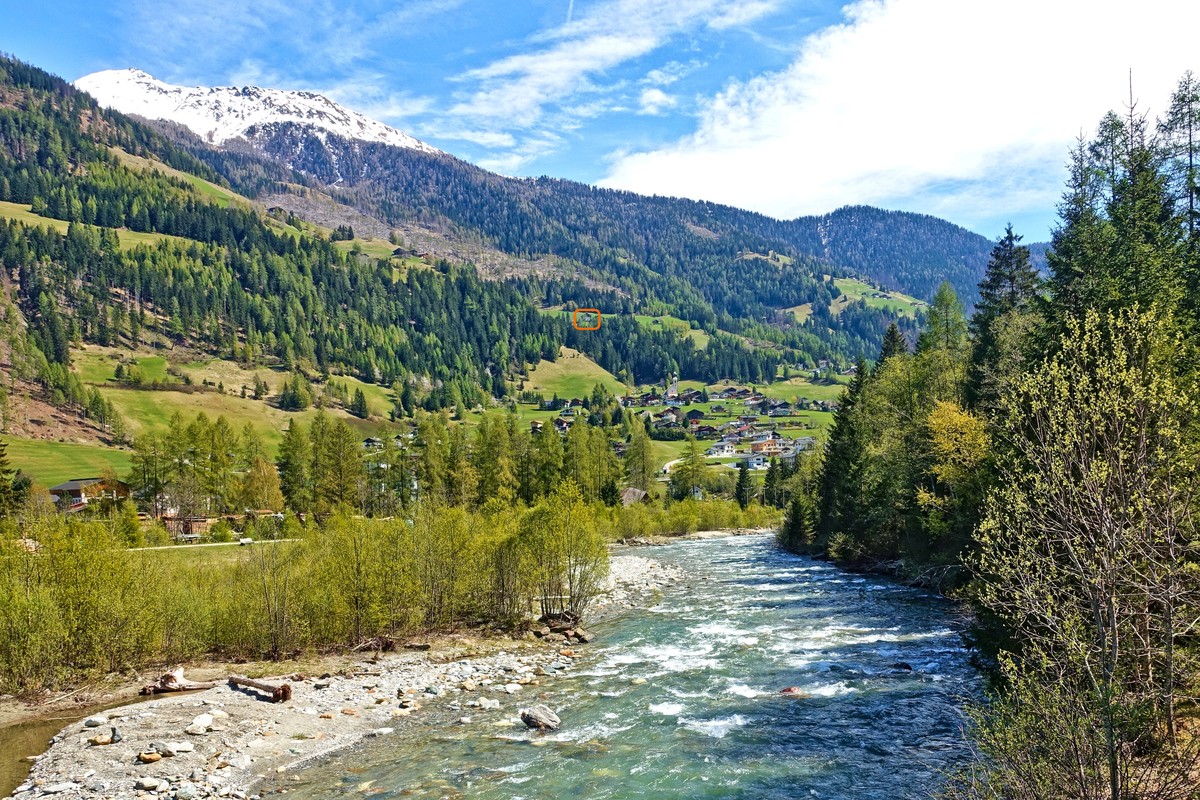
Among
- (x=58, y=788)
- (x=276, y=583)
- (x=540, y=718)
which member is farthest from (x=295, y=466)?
(x=540, y=718)

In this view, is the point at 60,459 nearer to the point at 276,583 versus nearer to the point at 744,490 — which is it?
the point at 276,583

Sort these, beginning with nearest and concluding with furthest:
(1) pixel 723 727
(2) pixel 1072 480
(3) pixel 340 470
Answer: (2) pixel 1072 480 → (1) pixel 723 727 → (3) pixel 340 470

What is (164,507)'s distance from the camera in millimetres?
85062

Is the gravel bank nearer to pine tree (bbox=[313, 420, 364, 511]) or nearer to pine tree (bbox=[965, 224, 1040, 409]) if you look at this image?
pine tree (bbox=[965, 224, 1040, 409])

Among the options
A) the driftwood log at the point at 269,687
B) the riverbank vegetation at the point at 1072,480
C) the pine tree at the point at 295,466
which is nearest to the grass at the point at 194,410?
the pine tree at the point at 295,466

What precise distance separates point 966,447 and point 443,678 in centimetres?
3010

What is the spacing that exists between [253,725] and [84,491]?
104 metres

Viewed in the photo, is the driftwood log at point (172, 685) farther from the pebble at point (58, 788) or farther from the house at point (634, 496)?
the house at point (634, 496)

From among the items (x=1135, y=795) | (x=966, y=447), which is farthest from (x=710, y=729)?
(x=966, y=447)

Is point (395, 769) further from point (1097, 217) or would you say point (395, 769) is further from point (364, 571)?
point (1097, 217)

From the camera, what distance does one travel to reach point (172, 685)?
27.0m

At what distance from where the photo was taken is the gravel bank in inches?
713

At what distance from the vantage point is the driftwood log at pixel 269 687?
2495 cm

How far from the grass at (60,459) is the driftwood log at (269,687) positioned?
400 feet
